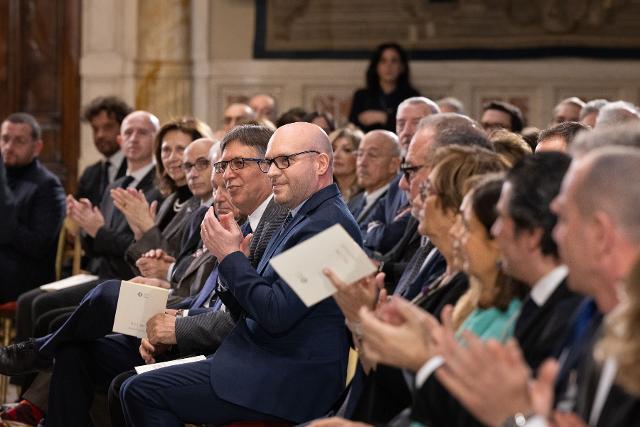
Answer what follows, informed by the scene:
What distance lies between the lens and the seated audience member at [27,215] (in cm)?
758

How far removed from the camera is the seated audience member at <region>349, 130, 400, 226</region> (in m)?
6.89

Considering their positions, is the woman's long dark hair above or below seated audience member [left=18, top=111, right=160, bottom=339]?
above

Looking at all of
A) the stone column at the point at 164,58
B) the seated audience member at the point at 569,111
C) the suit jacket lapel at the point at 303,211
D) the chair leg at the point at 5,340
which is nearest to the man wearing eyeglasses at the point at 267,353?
the suit jacket lapel at the point at 303,211

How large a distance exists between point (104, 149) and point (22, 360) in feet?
10.7

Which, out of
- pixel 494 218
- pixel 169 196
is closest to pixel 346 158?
pixel 169 196

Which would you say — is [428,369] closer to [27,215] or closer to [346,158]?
[346,158]

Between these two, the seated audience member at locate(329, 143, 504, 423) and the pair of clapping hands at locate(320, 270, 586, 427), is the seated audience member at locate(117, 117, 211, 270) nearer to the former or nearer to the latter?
the seated audience member at locate(329, 143, 504, 423)

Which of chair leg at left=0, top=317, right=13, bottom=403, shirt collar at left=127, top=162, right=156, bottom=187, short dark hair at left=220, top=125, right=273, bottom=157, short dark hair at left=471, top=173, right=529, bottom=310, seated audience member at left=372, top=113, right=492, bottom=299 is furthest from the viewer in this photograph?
shirt collar at left=127, top=162, right=156, bottom=187

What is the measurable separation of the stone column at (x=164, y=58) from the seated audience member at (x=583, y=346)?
791 cm

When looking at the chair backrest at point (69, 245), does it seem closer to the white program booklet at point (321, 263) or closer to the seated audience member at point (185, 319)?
the seated audience member at point (185, 319)

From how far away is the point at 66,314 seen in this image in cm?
634

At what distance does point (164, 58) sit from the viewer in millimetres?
10297

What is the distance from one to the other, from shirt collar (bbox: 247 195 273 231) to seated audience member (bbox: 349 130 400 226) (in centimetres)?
194

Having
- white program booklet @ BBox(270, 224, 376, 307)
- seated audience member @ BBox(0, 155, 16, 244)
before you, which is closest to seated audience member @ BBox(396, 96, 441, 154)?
seated audience member @ BBox(0, 155, 16, 244)
